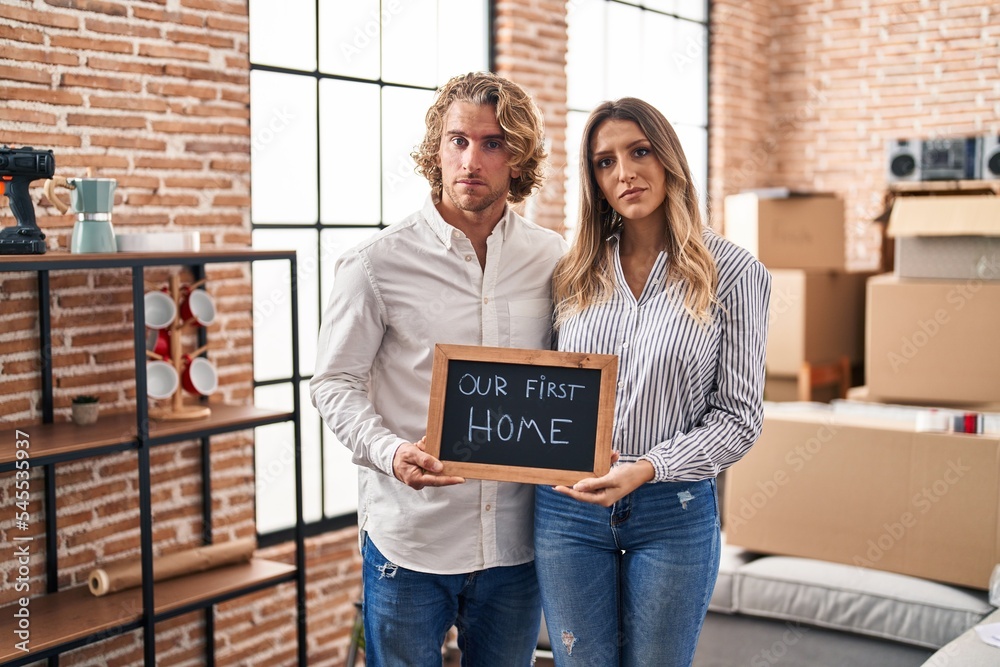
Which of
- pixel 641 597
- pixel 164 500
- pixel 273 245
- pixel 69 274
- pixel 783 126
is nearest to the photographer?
pixel 641 597

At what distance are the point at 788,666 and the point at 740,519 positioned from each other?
540 mm

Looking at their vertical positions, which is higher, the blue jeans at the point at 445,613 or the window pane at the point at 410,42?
the window pane at the point at 410,42

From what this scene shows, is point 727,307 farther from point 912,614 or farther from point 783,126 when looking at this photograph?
point 783,126

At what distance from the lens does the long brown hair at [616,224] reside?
1829mm

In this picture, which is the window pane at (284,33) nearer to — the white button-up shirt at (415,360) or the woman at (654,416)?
the white button-up shirt at (415,360)

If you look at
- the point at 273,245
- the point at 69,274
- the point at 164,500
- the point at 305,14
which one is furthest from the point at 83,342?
the point at 305,14

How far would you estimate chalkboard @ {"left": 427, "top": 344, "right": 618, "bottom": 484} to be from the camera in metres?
1.75

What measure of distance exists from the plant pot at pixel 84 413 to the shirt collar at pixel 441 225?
1318mm

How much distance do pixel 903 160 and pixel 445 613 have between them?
427 cm

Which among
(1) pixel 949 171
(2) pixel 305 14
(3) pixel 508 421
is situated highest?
(2) pixel 305 14

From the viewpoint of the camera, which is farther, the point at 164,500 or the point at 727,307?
the point at 164,500

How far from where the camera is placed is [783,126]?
6.48 meters

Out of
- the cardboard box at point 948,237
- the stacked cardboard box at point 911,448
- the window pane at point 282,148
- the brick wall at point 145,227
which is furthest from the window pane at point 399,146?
the cardboard box at point 948,237

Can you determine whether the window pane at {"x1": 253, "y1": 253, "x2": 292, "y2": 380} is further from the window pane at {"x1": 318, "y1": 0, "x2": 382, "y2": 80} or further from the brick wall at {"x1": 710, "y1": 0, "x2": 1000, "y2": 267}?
the brick wall at {"x1": 710, "y1": 0, "x2": 1000, "y2": 267}
